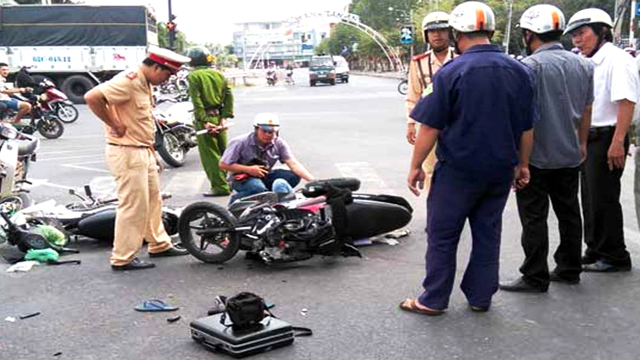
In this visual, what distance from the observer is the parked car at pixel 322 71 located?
44.5 metres

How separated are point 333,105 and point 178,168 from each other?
46.5 feet

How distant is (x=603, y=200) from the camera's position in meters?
5.22

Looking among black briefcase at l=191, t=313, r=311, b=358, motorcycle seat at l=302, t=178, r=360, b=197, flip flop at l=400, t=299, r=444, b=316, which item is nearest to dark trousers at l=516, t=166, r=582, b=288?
flip flop at l=400, t=299, r=444, b=316

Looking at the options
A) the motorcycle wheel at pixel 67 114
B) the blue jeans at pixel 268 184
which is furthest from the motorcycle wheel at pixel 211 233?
the motorcycle wheel at pixel 67 114

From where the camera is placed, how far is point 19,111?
567 inches

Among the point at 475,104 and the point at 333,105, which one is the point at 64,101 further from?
the point at 475,104

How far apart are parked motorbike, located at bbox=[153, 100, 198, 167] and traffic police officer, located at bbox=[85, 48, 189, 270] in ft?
19.1

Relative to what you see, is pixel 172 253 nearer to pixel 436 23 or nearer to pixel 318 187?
pixel 318 187

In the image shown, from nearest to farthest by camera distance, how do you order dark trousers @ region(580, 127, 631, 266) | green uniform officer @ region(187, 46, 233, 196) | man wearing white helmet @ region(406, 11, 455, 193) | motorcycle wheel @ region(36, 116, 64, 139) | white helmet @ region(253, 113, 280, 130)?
dark trousers @ region(580, 127, 631, 266), man wearing white helmet @ region(406, 11, 455, 193), white helmet @ region(253, 113, 280, 130), green uniform officer @ region(187, 46, 233, 196), motorcycle wheel @ region(36, 116, 64, 139)

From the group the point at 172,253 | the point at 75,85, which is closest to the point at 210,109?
the point at 172,253

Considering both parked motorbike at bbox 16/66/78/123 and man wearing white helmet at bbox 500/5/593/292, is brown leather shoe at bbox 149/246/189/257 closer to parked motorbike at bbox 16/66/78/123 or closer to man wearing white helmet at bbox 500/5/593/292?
man wearing white helmet at bbox 500/5/593/292

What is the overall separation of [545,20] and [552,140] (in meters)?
0.80

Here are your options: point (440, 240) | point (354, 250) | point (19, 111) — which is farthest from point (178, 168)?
point (440, 240)

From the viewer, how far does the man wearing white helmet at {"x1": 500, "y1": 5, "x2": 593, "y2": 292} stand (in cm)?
470
